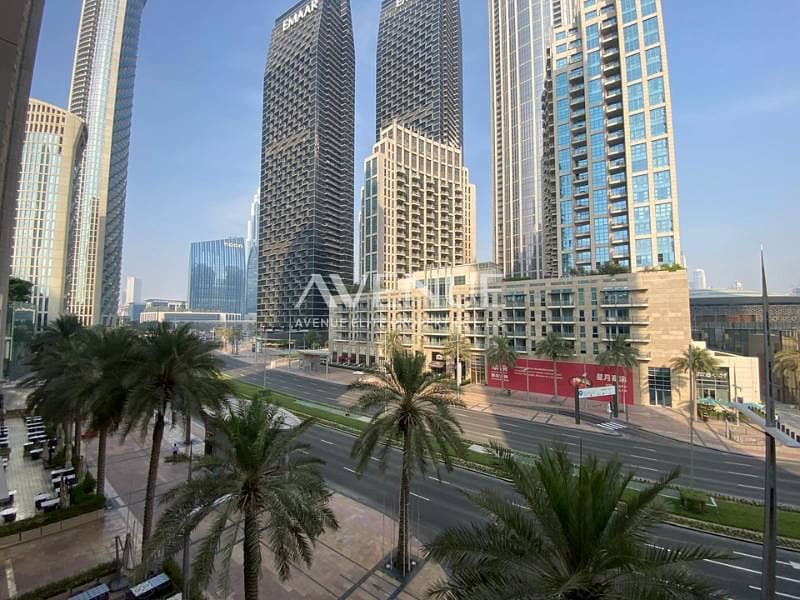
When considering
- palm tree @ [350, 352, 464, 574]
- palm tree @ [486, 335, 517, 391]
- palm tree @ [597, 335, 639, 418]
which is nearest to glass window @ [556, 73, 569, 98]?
palm tree @ [486, 335, 517, 391]

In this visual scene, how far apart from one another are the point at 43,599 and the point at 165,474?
12.5 metres

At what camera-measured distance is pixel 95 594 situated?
1277 cm

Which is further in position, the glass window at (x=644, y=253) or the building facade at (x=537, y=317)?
the glass window at (x=644, y=253)

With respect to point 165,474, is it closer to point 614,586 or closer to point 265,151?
point 614,586

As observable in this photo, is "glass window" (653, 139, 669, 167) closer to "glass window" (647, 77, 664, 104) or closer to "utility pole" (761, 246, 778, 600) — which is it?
"glass window" (647, 77, 664, 104)

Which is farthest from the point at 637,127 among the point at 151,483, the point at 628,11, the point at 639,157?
the point at 151,483

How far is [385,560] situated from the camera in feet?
52.0

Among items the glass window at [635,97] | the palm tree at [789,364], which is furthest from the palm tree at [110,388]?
the glass window at [635,97]

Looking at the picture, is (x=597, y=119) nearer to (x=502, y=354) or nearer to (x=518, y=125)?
(x=502, y=354)

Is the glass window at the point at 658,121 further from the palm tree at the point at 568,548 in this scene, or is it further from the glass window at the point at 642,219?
the palm tree at the point at 568,548

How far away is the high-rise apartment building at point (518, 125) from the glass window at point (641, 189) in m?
61.6

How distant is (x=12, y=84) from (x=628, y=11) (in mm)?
89173

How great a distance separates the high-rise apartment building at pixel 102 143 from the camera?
113812 millimetres

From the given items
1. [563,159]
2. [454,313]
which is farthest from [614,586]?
[563,159]
